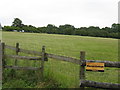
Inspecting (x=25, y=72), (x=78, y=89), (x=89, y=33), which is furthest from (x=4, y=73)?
(x=89, y=33)

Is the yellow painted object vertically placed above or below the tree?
below

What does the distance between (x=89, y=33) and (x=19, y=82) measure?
364 ft

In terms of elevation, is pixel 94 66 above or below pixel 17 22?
below

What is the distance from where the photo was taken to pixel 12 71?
718 centimetres

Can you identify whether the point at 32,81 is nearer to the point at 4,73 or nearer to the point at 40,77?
the point at 40,77

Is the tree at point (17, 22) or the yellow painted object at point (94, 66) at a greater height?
the tree at point (17, 22)

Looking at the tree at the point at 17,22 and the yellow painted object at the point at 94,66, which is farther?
the tree at the point at 17,22

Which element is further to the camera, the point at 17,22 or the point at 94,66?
the point at 17,22

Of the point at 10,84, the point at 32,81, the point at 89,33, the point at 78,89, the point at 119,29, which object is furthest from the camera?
the point at 119,29

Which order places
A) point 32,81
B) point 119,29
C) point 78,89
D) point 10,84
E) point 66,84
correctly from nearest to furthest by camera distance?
point 78,89
point 66,84
point 10,84
point 32,81
point 119,29

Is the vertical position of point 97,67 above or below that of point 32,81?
above

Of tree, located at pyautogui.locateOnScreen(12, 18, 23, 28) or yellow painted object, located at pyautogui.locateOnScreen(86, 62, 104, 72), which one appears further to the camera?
tree, located at pyautogui.locateOnScreen(12, 18, 23, 28)

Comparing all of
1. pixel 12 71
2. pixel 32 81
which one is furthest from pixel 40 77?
pixel 12 71

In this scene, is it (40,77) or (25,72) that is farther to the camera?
(25,72)
